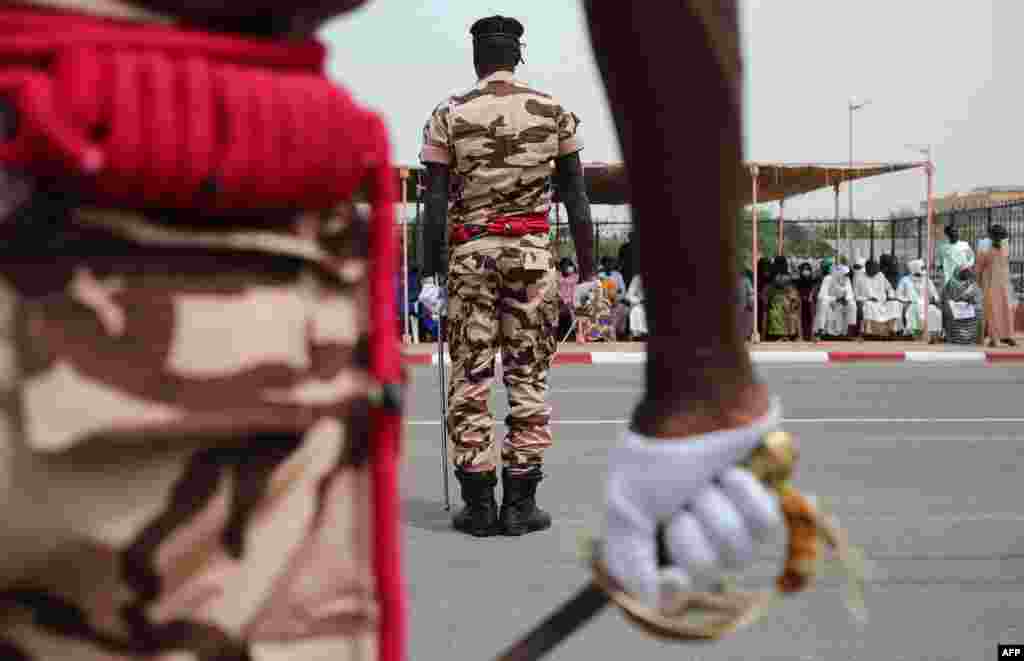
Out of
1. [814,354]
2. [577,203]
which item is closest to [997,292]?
[814,354]

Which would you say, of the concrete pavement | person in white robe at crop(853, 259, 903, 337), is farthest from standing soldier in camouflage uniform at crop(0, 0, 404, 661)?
person in white robe at crop(853, 259, 903, 337)

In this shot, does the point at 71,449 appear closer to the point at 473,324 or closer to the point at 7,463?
the point at 7,463

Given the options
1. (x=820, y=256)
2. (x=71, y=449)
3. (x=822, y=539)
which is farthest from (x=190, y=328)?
(x=820, y=256)

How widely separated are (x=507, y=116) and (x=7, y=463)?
4.08 meters

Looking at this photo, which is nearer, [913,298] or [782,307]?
[782,307]

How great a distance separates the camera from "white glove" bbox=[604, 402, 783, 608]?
919 mm

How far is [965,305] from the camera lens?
1697 centimetres

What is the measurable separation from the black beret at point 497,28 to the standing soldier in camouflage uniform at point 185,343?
13.5 feet

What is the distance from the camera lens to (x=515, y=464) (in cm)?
488

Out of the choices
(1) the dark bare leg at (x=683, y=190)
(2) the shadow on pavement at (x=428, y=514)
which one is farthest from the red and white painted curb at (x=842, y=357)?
(1) the dark bare leg at (x=683, y=190)

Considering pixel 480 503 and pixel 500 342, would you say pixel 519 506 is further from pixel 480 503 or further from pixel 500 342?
pixel 500 342

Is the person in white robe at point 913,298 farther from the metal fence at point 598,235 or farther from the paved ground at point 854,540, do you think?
the paved ground at point 854,540

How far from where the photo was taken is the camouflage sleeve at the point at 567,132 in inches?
191

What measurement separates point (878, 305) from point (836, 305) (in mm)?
575
